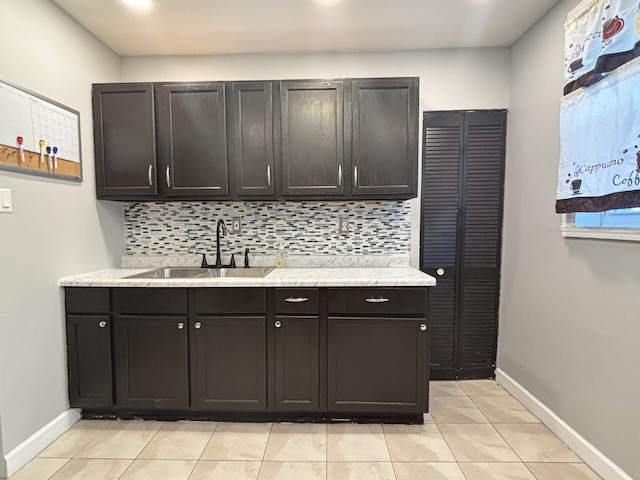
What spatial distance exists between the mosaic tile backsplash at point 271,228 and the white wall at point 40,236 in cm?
42

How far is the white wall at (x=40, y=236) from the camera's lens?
1.74 m

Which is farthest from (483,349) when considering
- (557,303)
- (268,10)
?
(268,10)

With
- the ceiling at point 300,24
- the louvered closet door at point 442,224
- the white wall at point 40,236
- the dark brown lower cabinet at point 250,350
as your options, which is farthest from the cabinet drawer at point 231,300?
the ceiling at point 300,24

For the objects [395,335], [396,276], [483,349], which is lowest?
[483,349]

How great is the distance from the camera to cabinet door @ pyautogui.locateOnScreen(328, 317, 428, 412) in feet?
6.82

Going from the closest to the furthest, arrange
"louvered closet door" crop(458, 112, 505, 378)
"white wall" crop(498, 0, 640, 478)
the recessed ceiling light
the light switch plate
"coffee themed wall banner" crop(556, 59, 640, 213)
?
"coffee themed wall banner" crop(556, 59, 640, 213), "white wall" crop(498, 0, 640, 478), the light switch plate, the recessed ceiling light, "louvered closet door" crop(458, 112, 505, 378)

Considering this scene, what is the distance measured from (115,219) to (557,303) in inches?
127

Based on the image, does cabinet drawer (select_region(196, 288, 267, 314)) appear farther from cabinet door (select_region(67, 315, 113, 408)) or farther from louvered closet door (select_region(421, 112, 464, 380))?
louvered closet door (select_region(421, 112, 464, 380))

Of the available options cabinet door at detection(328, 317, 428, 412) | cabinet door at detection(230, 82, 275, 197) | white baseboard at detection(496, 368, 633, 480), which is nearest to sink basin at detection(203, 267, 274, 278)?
cabinet door at detection(230, 82, 275, 197)

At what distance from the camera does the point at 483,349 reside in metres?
2.72

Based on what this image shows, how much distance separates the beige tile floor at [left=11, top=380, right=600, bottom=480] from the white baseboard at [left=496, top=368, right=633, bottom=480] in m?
0.04

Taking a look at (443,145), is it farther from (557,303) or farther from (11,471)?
(11,471)

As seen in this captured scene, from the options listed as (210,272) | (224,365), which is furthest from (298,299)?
(210,272)

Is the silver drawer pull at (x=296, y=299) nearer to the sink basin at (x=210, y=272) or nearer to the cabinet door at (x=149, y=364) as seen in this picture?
the sink basin at (x=210, y=272)
